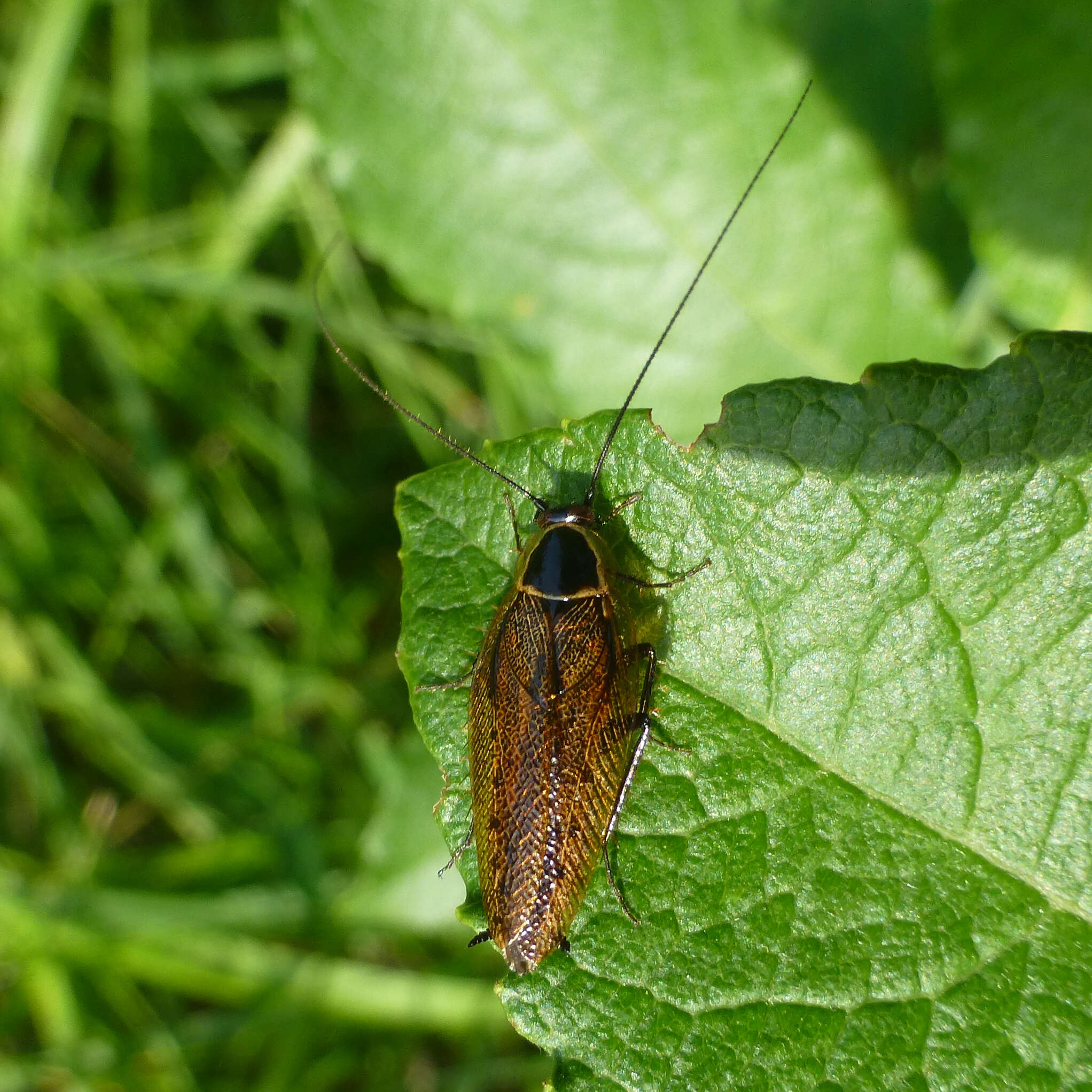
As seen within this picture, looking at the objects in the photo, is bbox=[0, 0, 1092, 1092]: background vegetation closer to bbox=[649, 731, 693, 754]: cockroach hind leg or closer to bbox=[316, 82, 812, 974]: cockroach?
bbox=[316, 82, 812, 974]: cockroach

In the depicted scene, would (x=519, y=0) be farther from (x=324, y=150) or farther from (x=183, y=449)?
(x=183, y=449)

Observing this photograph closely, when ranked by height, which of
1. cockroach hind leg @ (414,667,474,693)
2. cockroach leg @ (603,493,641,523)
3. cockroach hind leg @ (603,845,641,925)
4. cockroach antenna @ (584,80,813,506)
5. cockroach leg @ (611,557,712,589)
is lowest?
cockroach hind leg @ (603,845,641,925)

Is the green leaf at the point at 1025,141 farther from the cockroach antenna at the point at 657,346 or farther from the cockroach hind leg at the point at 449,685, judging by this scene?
the cockroach hind leg at the point at 449,685

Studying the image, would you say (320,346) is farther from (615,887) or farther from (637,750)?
(615,887)

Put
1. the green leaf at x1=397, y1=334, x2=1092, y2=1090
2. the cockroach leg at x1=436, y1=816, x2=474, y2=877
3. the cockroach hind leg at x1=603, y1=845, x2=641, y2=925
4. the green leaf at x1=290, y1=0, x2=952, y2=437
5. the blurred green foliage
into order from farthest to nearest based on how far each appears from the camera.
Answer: the blurred green foliage, the green leaf at x1=290, y1=0, x2=952, y2=437, the cockroach leg at x1=436, y1=816, x2=474, y2=877, the cockroach hind leg at x1=603, y1=845, x2=641, y2=925, the green leaf at x1=397, y1=334, x2=1092, y2=1090

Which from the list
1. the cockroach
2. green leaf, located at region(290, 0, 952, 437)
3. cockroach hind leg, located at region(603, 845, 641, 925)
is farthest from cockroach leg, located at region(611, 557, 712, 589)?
green leaf, located at region(290, 0, 952, 437)

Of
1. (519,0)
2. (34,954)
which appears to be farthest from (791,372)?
(34,954)

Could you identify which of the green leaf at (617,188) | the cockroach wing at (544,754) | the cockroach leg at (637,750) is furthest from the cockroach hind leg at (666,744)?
the green leaf at (617,188)
